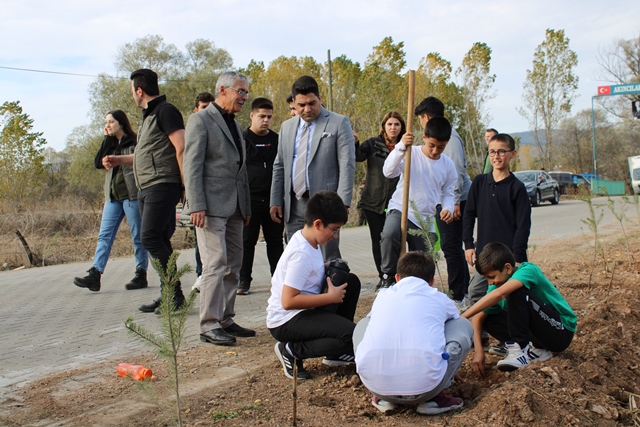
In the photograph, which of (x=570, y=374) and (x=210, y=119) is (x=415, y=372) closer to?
(x=570, y=374)

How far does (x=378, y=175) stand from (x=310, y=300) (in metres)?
3.31

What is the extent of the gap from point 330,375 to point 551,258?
679cm

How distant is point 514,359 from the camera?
4055 mm

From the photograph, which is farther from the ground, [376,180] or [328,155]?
[328,155]

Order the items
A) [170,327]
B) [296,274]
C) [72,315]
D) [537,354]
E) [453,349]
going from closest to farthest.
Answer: [170,327], [453,349], [296,274], [537,354], [72,315]

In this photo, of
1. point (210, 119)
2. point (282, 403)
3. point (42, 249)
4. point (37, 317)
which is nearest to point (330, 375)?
point (282, 403)

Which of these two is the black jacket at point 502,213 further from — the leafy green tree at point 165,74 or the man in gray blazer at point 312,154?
the leafy green tree at point 165,74

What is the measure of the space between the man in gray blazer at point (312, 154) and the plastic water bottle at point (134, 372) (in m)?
2.09

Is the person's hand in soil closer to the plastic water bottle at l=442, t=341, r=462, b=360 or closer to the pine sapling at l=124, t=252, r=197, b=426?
the plastic water bottle at l=442, t=341, r=462, b=360

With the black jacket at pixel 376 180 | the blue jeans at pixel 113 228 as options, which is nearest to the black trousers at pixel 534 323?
the black jacket at pixel 376 180

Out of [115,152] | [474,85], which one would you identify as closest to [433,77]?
[474,85]

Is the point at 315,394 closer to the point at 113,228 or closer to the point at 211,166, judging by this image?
the point at 211,166

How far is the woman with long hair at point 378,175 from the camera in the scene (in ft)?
22.8

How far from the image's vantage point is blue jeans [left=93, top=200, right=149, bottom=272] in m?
7.52
